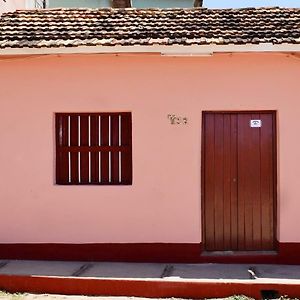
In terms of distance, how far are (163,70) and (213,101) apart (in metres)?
0.91

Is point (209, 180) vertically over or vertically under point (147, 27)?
under

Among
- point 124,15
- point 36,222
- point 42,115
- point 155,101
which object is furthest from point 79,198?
point 124,15

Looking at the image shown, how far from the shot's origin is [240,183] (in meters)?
7.98

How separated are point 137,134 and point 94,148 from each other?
0.75 m

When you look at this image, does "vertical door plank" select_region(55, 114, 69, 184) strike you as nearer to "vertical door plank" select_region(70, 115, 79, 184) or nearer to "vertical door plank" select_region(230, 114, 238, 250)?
"vertical door plank" select_region(70, 115, 79, 184)

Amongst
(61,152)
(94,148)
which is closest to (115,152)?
(94,148)

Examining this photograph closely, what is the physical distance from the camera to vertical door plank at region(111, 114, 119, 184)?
8117mm

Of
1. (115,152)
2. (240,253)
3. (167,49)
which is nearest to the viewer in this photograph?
(167,49)

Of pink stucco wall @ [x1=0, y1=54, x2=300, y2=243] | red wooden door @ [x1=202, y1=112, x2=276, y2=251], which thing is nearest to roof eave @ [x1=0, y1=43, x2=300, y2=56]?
pink stucco wall @ [x1=0, y1=54, x2=300, y2=243]

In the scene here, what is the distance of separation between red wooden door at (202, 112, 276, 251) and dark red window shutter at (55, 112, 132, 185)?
4.15ft

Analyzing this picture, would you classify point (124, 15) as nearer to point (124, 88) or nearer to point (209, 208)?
point (124, 88)

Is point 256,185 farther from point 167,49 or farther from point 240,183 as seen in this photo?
point 167,49

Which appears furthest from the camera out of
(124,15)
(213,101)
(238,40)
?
(124,15)

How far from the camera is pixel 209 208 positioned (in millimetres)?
7992
